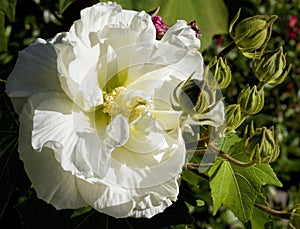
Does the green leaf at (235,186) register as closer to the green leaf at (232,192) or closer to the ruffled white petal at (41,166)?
the green leaf at (232,192)

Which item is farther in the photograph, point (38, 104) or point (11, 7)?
point (11, 7)

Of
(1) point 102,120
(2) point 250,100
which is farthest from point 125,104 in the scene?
(2) point 250,100

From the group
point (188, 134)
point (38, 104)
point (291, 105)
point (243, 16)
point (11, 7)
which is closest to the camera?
point (38, 104)

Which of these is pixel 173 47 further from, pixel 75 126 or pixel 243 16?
pixel 243 16

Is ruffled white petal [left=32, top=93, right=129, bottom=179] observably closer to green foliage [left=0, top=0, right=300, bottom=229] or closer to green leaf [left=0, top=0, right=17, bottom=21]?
green foliage [left=0, top=0, right=300, bottom=229]

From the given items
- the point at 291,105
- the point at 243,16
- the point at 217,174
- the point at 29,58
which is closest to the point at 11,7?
the point at 29,58

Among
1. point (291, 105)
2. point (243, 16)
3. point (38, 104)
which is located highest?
point (38, 104)

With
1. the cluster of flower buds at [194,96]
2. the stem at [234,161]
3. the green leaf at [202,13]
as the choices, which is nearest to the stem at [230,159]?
the stem at [234,161]
